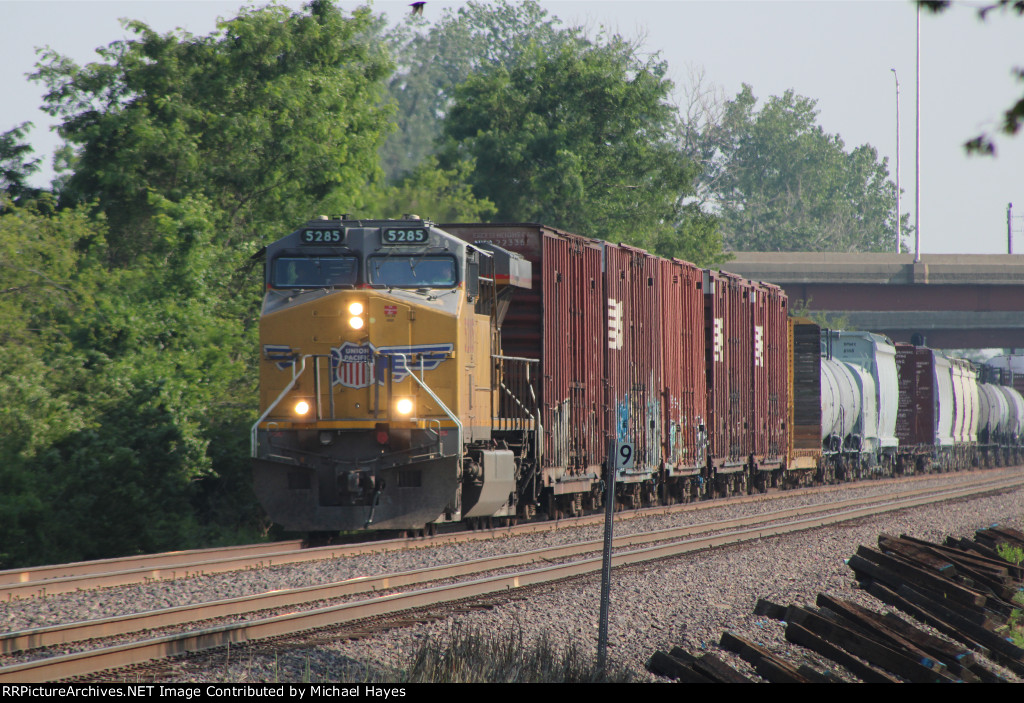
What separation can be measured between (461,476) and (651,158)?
80.6 ft

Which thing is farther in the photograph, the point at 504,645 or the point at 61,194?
the point at 61,194

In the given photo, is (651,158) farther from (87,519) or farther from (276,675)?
(276,675)

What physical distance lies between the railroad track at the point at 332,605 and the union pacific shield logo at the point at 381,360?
2.56m

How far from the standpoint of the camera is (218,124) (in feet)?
75.0

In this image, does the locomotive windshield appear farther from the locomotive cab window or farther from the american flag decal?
the american flag decal

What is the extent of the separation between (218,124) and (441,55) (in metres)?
68.8

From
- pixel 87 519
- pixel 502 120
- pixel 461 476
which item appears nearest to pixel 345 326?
pixel 461 476

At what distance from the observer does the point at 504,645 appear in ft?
24.7

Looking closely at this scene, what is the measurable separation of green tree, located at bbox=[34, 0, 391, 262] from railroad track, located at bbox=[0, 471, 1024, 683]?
11.6 m

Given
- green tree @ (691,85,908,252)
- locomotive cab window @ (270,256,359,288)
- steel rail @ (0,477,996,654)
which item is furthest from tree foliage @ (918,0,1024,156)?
green tree @ (691,85,908,252)

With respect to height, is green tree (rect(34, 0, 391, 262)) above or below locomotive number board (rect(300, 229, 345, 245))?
above

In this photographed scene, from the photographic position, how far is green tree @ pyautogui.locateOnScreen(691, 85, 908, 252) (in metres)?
88.4

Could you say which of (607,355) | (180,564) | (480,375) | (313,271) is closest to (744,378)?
(607,355)

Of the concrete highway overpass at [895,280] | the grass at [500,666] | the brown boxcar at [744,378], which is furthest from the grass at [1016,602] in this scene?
the concrete highway overpass at [895,280]
